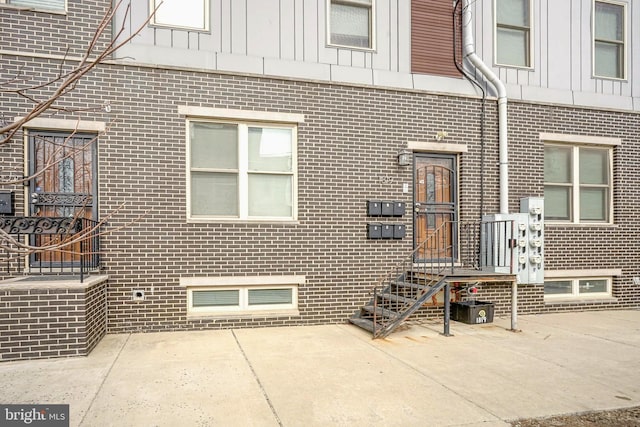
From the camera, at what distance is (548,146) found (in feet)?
29.0

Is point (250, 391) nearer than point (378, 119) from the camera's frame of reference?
Yes

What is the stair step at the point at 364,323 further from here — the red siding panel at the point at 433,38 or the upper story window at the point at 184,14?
the upper story window at the point at 184,14

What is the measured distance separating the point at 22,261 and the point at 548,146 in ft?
30.5

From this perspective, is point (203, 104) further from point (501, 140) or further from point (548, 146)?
point (548, 146)

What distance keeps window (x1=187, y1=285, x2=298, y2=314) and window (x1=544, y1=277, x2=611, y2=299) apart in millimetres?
5090

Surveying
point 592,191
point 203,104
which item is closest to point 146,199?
point 203,104

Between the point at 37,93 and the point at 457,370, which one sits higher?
the point at 37,93

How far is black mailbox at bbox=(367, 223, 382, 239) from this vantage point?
25.0 feet

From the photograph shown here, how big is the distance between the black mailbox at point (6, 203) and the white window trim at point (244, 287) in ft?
8.26

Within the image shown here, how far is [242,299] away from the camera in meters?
7.15

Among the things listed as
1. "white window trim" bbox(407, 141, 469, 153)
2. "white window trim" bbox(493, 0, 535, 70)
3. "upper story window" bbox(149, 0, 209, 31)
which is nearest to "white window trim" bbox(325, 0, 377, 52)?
"white window trim" bbox(407, 141, 469, 153)

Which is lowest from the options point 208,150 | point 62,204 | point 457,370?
point 457,370

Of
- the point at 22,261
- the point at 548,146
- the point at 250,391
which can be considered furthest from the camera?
the point at 548,146

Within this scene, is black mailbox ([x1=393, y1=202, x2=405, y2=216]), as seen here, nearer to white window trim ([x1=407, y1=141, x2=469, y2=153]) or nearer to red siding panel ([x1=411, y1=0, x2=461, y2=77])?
white window trim ([x1=407, y1=141, x2=469, y2=153])
